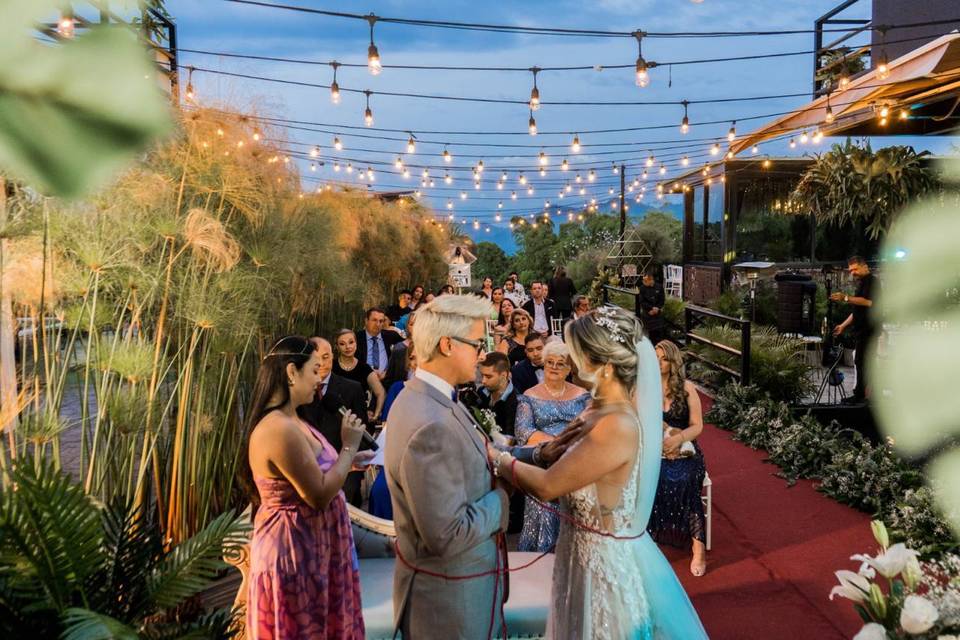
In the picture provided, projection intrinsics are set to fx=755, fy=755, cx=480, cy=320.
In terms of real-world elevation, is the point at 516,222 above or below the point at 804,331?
above

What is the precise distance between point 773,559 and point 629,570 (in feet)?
8.00

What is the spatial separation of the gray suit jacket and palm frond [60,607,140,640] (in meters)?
0.83

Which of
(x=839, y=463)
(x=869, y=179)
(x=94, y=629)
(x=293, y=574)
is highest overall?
(x=869, y=179)

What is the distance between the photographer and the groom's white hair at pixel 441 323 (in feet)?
7.38

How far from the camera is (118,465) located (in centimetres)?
358

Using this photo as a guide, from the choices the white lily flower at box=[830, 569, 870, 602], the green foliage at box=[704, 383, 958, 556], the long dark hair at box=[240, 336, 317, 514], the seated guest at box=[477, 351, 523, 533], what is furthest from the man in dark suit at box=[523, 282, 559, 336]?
the white lily flower at box=[830, 569, 870, 602]

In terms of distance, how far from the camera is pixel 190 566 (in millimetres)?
1868

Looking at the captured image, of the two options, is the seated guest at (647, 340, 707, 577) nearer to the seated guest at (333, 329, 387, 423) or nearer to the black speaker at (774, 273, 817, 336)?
the seated guest at (333, 329, 387, 423)

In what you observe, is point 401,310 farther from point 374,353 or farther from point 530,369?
point 530,369

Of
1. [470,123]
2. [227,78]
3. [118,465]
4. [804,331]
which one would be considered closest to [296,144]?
[227,78]

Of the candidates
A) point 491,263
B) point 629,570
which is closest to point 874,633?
point 629,570

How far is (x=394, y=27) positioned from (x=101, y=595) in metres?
9.36

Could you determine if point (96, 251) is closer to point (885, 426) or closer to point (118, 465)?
point (118, 465)

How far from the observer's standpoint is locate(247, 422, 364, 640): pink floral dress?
263cm
